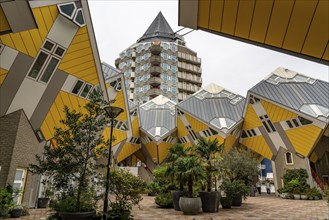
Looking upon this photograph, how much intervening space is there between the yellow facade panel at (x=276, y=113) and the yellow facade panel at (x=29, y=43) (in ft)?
72.6

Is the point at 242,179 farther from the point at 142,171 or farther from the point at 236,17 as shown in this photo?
the point at 142,171

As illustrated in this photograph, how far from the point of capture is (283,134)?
2458 cm

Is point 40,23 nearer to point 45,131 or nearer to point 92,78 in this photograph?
point 92,78

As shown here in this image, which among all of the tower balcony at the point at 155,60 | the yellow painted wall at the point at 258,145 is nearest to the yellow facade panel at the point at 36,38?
the yellow painted wall at the point at 258,145

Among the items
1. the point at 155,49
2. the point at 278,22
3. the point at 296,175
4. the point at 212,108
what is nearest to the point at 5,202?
the point at 278,22

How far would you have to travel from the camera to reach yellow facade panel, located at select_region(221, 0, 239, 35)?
5434 millimetres

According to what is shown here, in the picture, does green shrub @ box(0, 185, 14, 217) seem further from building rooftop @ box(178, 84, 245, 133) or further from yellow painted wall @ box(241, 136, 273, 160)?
yellow painted wall @ box(241, 136, 273, 160)

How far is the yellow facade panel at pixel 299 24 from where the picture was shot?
483cm

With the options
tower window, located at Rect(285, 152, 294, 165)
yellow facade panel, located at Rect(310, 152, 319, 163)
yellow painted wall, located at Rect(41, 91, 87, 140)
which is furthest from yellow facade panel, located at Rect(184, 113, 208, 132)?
yellow painted wall, located at Rect(41, 91, 87, 140)

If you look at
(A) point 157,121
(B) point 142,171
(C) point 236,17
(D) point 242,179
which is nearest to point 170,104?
(A) point 157,121

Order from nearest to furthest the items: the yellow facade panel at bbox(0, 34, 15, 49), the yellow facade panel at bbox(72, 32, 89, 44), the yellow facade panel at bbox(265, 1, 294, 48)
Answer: the yellow facade panel at bbox(265, 1, 294, 48) → the yellow facade panel at bbox(0, 34, 15, 49) → the yellow facade panel at bbox(72, 32, 89, 44)

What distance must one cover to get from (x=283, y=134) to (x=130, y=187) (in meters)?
20.5

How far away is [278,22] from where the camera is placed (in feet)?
17.7

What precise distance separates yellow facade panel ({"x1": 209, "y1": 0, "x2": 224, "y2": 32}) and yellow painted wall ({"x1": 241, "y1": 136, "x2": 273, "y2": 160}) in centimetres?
2390
